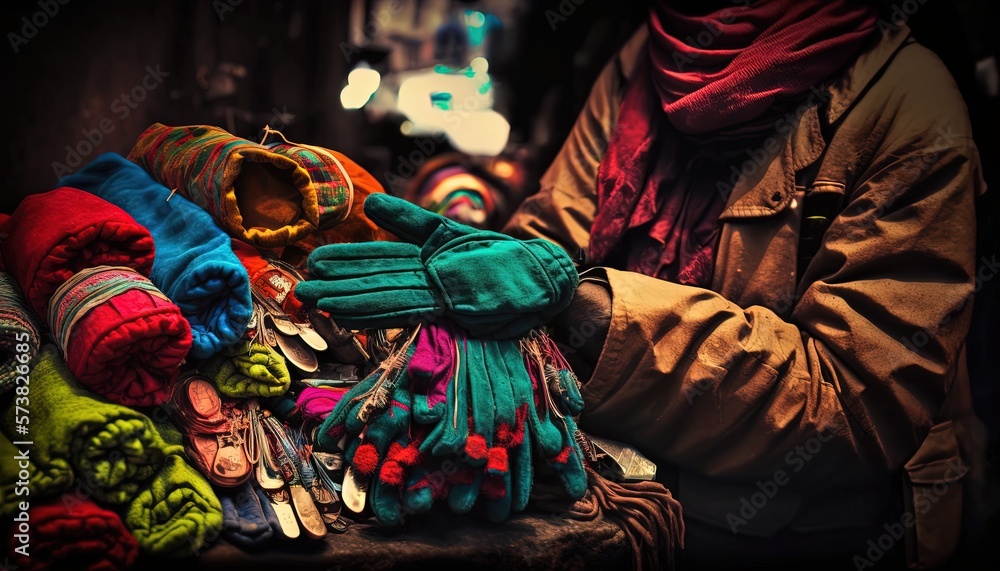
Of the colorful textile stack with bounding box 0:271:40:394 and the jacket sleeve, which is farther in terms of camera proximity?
the jacket sleeve

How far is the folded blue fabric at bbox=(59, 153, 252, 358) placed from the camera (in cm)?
A: 140

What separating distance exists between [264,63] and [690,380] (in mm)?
Answer: 1115

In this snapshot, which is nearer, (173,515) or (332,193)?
(173,515)

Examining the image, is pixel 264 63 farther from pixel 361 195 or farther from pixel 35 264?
pixel 35 264

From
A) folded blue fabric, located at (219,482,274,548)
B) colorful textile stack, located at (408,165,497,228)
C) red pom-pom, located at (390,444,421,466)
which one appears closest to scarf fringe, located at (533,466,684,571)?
red pom-pom, located at (390,444,421,466)

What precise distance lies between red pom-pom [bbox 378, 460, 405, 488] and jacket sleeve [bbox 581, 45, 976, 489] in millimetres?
434

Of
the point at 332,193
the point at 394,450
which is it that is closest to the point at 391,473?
the point at 394,450

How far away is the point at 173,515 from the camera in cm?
128

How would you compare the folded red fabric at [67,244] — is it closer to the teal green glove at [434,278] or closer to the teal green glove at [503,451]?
the teal green glove at [434,278]

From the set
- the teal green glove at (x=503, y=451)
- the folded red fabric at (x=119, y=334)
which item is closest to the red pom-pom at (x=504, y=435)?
the teal green glove at (x=503, y=451)

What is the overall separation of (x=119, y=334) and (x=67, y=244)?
0.69ft

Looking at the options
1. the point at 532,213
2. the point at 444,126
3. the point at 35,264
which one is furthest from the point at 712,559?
the point at 35,264

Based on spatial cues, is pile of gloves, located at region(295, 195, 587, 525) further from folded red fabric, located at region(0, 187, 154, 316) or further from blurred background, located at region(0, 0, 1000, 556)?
blurred background, located at region(0, 0, 1000, 556)

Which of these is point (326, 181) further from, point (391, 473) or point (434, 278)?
point (391, 473)
